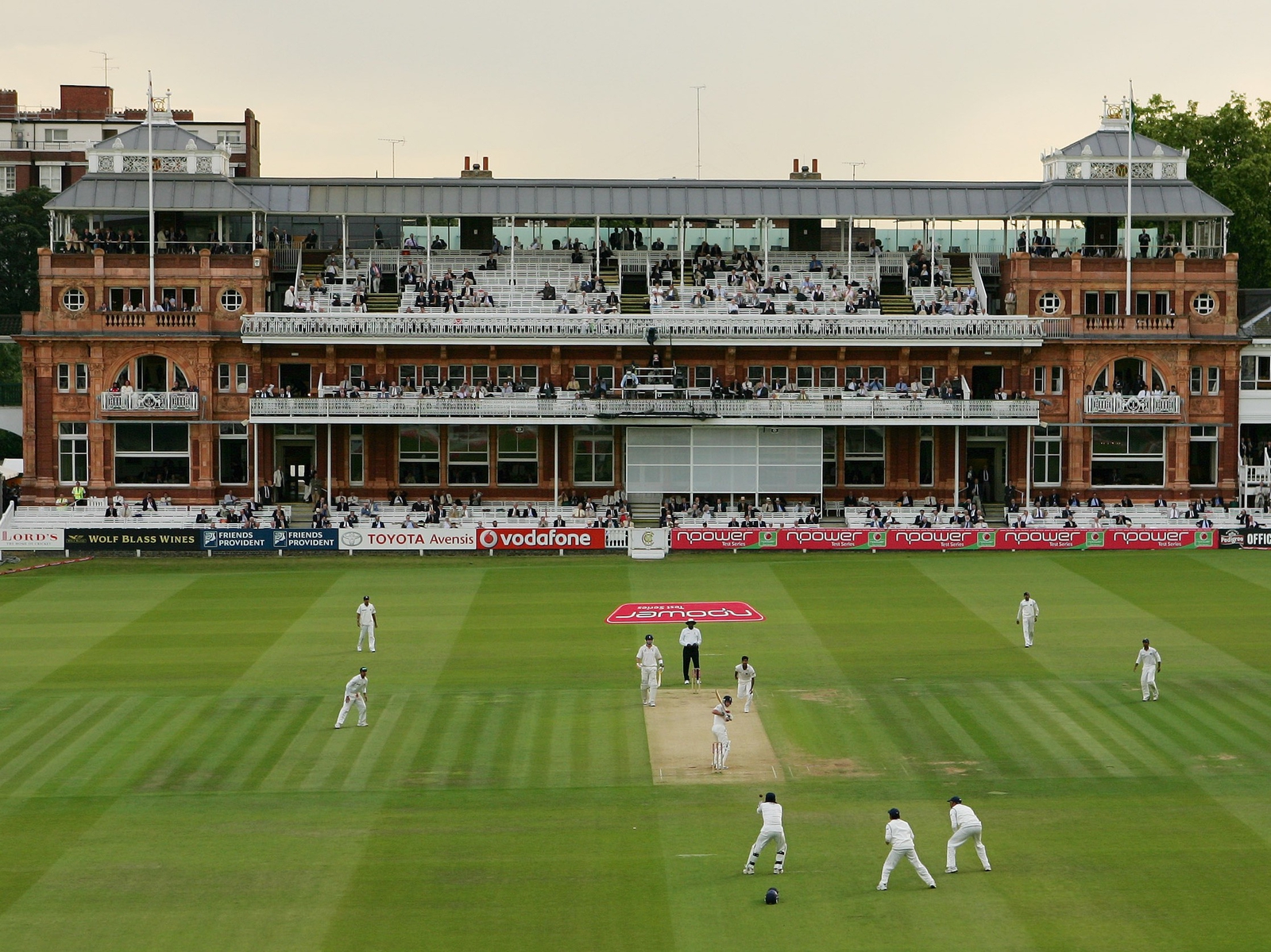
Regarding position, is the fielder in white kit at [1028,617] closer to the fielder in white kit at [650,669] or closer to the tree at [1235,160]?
the fielder in white kit at [650,669]

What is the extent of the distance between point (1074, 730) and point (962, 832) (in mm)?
10120

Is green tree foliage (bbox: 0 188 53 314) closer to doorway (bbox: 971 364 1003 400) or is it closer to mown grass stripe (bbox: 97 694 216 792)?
doorway (bbox: 971 364 1003 400)

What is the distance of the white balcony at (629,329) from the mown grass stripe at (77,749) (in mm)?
31482

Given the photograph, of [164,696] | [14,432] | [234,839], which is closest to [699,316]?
[14,432]

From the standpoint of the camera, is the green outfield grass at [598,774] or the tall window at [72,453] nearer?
the green outfield grass at [598,774]

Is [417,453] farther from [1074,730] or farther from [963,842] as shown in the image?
[963,842]

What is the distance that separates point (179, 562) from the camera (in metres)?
61.0

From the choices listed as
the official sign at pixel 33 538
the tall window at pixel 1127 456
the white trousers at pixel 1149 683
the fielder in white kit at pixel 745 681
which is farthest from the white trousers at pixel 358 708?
the tall window at pixel 1127 456

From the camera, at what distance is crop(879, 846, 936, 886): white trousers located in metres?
25.1

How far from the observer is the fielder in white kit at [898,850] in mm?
25016

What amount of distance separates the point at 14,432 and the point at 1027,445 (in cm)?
4231

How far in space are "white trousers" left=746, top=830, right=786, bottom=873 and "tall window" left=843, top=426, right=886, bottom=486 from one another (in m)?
44.6

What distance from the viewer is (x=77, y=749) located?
34281mm

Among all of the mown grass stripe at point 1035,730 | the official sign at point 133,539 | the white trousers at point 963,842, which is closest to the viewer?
the white trousers at point 963,842
